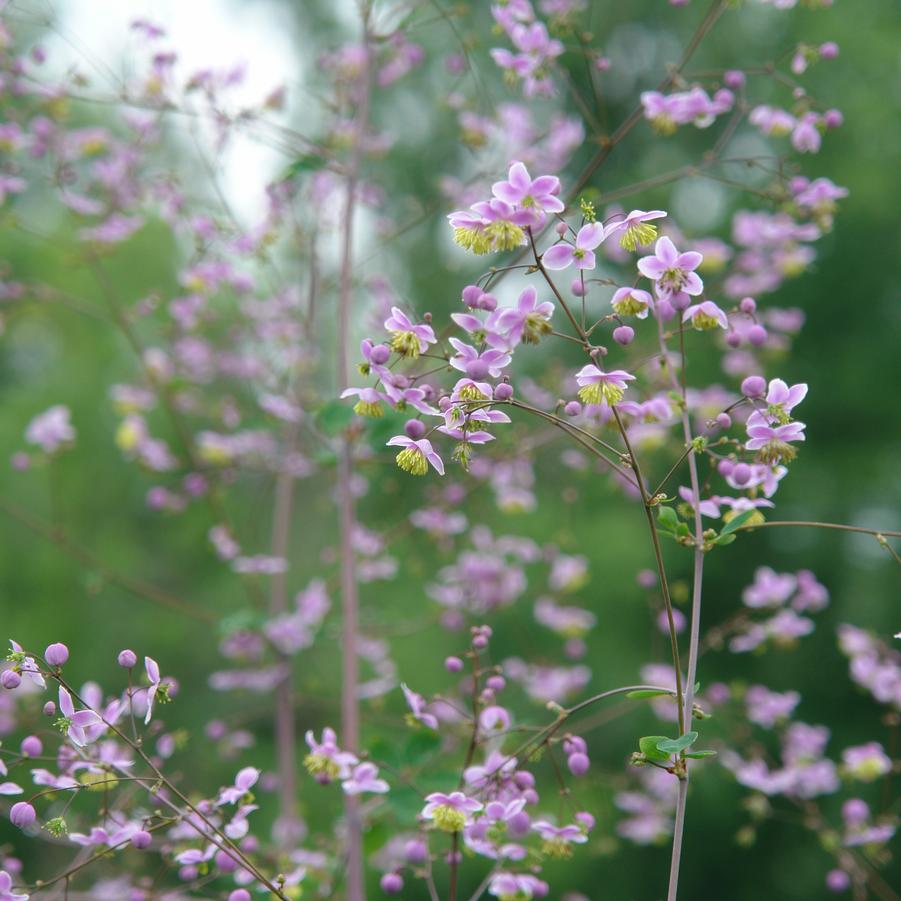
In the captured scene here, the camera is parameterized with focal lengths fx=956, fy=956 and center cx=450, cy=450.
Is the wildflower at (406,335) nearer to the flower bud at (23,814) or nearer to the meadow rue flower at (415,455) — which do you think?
the meadow rue flower at (415,455)

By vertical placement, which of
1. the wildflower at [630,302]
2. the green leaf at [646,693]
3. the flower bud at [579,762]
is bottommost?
the flower bud at [579,762]

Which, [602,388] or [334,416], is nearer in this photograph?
[602,388]

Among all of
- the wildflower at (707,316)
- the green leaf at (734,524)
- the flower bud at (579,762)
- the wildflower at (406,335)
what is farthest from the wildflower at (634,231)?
the flower bud at (579,762)

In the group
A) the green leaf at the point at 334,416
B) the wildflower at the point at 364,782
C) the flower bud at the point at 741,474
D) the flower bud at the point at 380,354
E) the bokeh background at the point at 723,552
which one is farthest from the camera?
the bokeh background at the point at 723,552

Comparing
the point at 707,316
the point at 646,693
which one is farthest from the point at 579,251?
the point at 646,693

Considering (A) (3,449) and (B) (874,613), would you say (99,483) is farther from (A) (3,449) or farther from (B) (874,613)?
(B) (874,613)

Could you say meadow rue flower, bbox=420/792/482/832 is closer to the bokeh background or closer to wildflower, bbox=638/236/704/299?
wildflower, bbox=638/236/704/299

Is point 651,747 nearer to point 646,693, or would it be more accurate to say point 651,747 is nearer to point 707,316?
point 646,693
